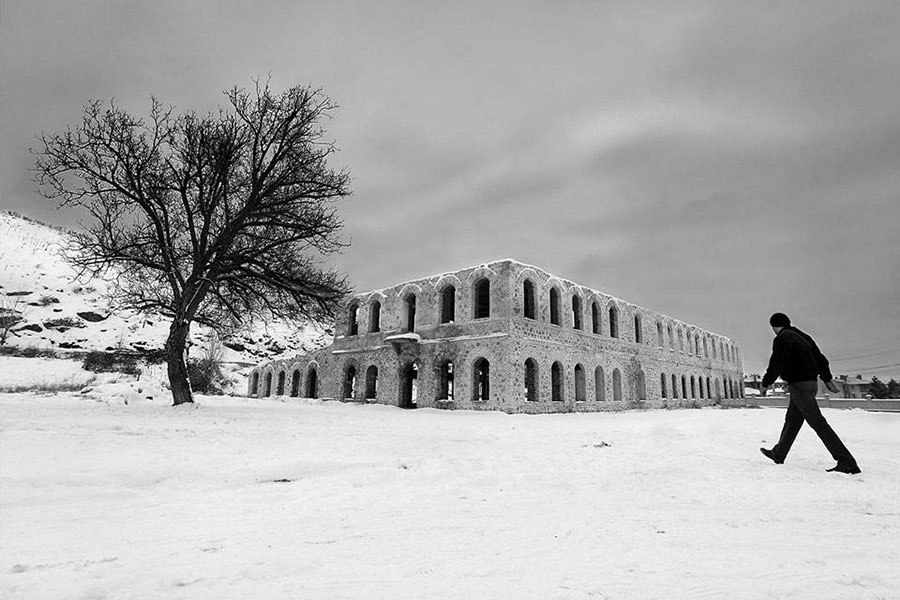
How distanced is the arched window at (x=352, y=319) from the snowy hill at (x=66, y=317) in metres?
8.25

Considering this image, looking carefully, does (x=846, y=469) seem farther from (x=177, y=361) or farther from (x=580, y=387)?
(x=580, y=387)

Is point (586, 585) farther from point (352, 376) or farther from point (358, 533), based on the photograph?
point (352, 376)

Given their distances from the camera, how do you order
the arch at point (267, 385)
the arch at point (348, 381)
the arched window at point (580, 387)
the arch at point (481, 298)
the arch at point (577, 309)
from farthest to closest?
1. the arch at point (267, 385)
2. the arch at point (348, 381)
3. the arch at point (577, 309)
4. the arched window at point (580, 387)
5. the arch at point (481, 298)

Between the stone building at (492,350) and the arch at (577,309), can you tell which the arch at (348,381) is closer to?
the stone building at (492,350)

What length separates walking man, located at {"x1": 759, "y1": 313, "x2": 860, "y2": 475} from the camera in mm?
5270

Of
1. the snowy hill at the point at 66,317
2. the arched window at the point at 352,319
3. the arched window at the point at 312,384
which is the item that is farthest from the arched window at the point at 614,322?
the snowy hill at the point at 66,317

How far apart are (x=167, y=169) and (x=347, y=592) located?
14.0 meters

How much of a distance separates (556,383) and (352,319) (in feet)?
40.6

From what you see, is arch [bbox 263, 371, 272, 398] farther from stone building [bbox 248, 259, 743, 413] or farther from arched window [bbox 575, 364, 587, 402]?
arched window [bbox 575, 364, 587, 402]

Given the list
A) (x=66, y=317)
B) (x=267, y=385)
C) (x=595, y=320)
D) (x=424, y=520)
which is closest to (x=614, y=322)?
(x=595, y=320)

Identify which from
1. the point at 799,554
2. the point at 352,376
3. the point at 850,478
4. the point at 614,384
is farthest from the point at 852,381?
the point at 799,554

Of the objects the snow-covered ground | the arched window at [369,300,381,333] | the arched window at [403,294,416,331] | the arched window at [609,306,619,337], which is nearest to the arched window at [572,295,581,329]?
the arched window at [609,306,619,337]

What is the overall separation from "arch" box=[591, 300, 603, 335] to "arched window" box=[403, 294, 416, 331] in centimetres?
987

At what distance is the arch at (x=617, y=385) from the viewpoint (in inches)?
989
